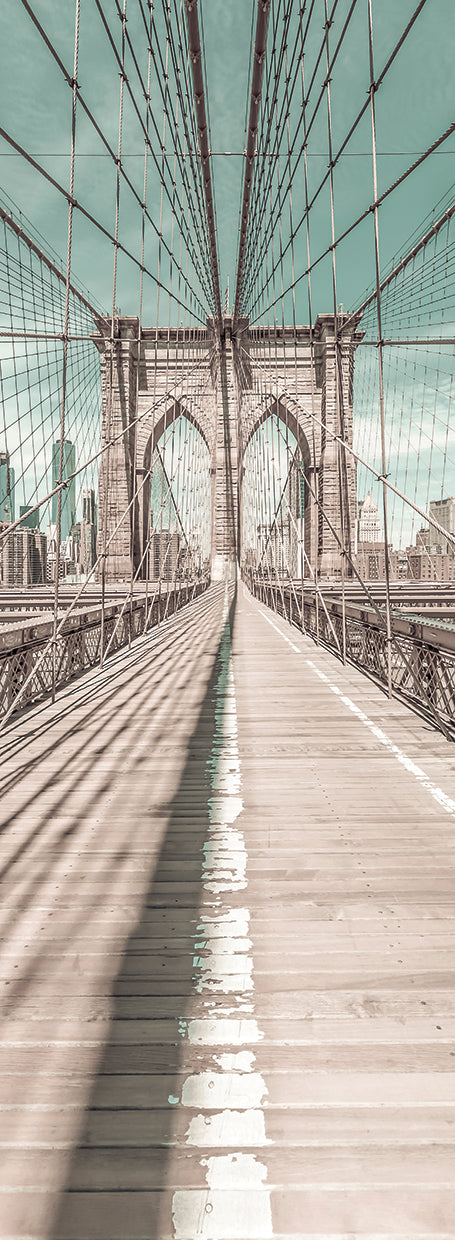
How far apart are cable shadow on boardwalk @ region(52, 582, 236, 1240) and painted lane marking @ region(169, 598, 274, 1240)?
1.1 inches

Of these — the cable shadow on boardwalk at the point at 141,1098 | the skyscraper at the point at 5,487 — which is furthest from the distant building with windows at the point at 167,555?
the cable shadow on boardwalk at the point at 141,1098

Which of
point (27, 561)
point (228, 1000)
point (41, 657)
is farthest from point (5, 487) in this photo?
point (27, 561)

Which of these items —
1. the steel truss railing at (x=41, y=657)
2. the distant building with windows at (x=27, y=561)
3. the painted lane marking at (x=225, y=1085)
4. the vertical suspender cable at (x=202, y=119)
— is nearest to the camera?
the painted lane marking at (x=225, y=1085)

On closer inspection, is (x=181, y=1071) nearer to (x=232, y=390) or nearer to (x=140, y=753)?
(x=140, y=753)

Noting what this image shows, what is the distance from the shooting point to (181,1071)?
1355 mm

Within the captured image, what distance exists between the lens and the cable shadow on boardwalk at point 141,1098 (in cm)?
107

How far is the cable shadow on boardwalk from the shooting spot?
1.07m

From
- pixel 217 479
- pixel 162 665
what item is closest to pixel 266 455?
pixel 217 479

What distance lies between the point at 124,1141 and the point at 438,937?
0.96m

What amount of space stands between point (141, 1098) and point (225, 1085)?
16 cm

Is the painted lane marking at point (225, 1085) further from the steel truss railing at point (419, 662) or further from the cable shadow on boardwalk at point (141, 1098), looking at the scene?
the steel truss railing at point (419, 662)

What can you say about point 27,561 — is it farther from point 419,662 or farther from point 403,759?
point 403,759

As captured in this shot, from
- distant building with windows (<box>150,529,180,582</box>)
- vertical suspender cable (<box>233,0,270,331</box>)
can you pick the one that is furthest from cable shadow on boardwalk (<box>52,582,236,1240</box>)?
vertical suspender cable (<box>233,0,270,331</box>)

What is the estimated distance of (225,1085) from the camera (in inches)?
51.7
